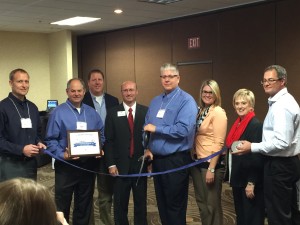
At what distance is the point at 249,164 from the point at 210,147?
44 centimetres

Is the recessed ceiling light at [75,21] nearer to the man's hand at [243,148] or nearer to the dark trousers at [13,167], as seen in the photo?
the dark trousers at [13,167]

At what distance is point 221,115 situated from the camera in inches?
126

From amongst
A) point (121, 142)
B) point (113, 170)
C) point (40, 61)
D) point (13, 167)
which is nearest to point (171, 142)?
point (121, 142)

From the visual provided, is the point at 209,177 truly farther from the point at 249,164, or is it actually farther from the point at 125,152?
the point at 125,152

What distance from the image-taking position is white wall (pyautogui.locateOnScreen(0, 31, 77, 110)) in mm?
8688

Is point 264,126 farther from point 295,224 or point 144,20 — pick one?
point 144,20

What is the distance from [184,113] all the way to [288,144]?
0.88m

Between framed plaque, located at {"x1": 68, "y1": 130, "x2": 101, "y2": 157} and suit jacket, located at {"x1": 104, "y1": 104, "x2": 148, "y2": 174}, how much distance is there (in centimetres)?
14

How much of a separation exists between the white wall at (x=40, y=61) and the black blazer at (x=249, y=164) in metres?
6.42

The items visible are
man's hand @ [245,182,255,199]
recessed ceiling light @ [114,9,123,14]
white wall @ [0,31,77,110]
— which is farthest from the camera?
white wall @ [0,31,77,110]

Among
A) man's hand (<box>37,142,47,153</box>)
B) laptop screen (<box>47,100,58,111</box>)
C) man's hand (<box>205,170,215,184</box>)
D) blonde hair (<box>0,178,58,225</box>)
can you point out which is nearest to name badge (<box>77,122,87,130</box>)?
man's hand (<box>37,142,47,153</box>)

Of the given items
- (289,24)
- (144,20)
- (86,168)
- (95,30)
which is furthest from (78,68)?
(86,168)

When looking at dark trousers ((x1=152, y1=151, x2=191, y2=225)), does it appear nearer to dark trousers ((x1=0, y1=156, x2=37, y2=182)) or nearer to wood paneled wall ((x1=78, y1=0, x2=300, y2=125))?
dark trousers ((x1=0, y1=156, x2=37, y2=182))

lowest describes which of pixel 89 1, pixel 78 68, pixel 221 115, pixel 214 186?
pixel 214 186
